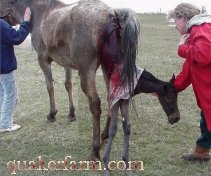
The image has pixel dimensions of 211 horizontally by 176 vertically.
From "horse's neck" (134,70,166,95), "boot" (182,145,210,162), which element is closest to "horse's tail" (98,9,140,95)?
"horse's neck" (134,70,166,95)

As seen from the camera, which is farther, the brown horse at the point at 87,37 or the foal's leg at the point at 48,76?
the foal's leg at the point at 48,76

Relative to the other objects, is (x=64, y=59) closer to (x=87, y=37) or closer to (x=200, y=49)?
(x=87, y=37)

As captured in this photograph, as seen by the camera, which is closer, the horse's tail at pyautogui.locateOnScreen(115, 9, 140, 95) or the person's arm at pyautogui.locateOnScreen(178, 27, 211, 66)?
the person's arm at pyautogui.locateOnScreen(178, 27, 211, 66)

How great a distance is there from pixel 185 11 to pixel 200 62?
62 cm

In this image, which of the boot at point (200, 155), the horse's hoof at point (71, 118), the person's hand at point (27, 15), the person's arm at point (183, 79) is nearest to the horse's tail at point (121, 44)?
the person's arm at point (183, 79)

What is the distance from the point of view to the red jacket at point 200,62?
3846 mm

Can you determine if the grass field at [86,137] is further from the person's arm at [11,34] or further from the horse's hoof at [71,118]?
the person's arm at [11,34]

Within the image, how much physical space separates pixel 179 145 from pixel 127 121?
1.13 metres

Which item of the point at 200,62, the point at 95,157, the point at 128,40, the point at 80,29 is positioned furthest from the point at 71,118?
the point at 200,62

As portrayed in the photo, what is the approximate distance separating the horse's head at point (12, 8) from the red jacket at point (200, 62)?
3.11 m

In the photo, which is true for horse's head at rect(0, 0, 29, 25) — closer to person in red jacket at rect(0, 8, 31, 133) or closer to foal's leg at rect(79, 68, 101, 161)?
person in red jacket at rect(0, 8, 31, 133)

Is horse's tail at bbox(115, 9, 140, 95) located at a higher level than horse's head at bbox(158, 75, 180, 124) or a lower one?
higher

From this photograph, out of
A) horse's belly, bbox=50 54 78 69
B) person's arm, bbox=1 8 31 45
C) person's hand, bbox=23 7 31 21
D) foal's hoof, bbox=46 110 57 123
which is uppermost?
person's hand, bbox=23 7 31 21

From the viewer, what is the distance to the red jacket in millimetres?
3846
